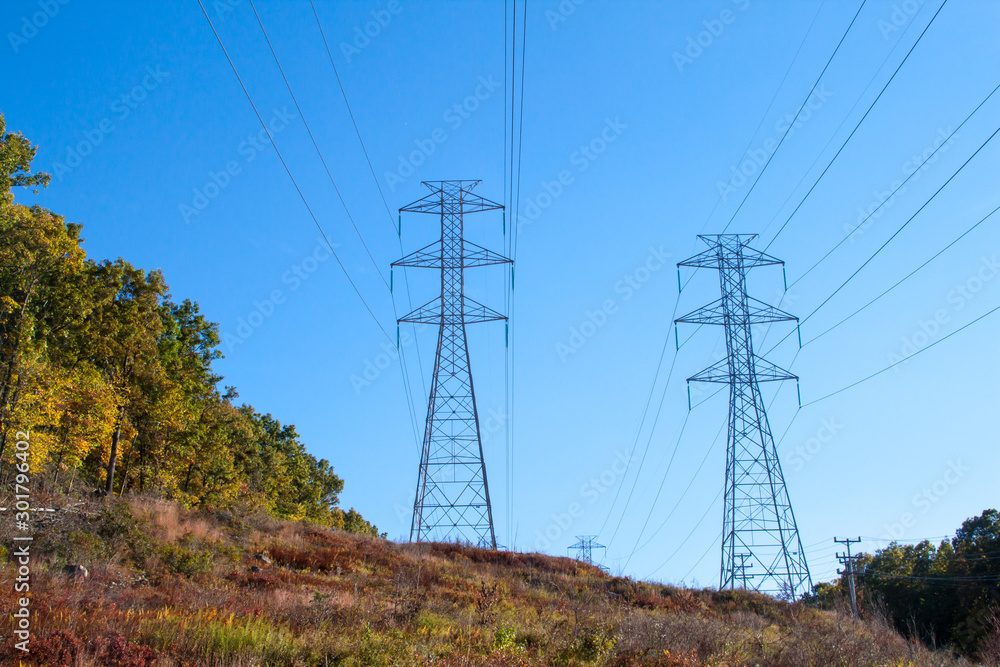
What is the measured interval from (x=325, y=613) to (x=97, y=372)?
755 inches

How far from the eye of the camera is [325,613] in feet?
47.2

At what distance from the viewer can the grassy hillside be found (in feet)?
37.9

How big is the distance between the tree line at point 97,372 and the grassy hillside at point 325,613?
11.3 ft

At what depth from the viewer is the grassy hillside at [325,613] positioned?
1154cm

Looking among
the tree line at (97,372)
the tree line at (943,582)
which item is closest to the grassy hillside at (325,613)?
the tree line at (97,372)

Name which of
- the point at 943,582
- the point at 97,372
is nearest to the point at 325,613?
the point at 97,372

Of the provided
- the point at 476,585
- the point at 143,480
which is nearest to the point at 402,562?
the point at 476,585

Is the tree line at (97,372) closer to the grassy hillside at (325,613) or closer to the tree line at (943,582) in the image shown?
the grassy hillside at (325,613)

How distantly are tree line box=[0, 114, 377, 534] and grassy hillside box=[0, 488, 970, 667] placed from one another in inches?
135

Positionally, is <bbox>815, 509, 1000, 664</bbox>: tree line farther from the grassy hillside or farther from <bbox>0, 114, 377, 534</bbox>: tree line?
<bbox>0, 114, 377, 534</bbox>: tree line

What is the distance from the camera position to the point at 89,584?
50.5 ft

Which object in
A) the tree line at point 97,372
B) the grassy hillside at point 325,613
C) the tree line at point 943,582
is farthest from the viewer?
the tree line at point 943,582

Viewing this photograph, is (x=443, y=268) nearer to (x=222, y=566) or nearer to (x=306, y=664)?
(x=222, y=566)

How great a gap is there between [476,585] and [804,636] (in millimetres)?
9689
